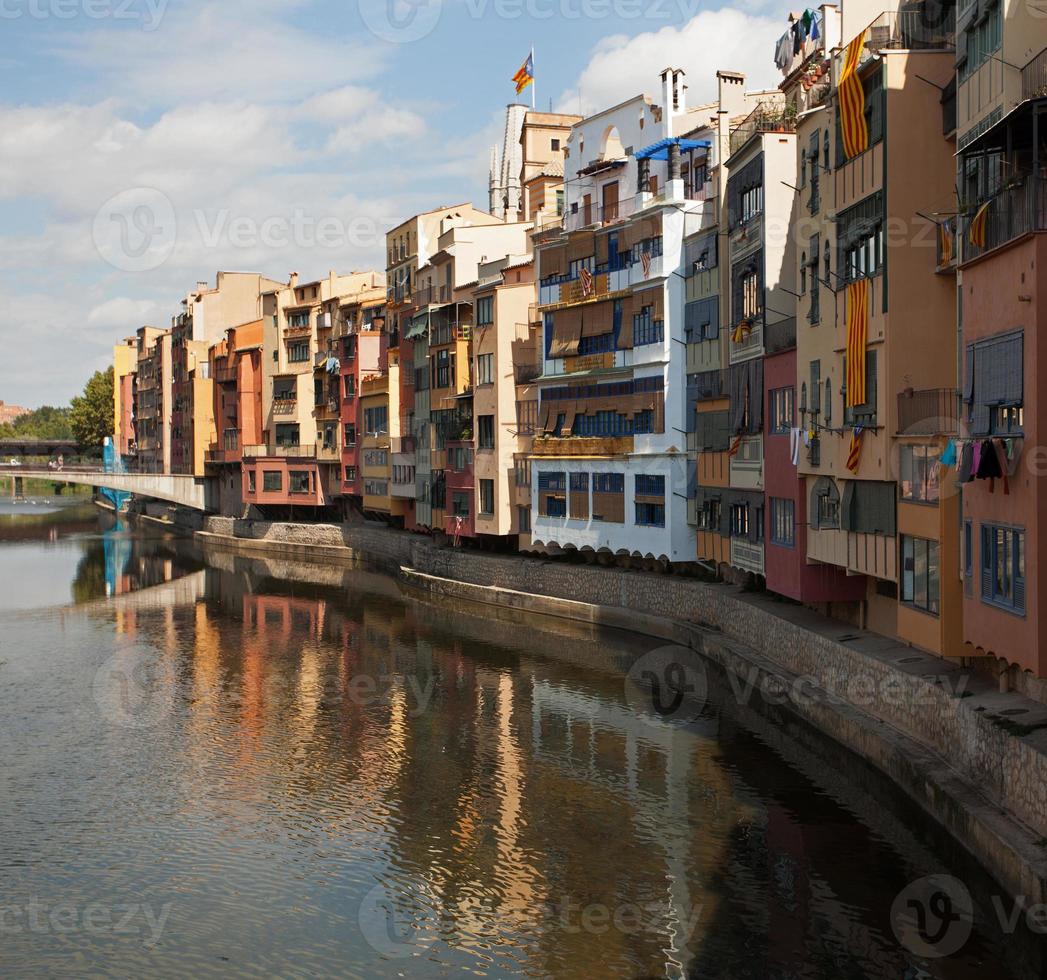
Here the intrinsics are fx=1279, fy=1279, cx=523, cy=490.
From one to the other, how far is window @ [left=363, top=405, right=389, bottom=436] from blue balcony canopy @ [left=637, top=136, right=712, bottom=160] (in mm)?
27311

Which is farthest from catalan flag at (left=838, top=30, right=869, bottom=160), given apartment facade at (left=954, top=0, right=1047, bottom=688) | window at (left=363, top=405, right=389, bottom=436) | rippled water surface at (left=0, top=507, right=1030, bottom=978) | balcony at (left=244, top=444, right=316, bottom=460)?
balcony at (left=244, top=444, right=316, bottom=460)

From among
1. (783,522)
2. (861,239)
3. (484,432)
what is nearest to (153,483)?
(484,432)

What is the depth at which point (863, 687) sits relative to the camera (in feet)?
87.7

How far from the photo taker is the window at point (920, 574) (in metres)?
24.7

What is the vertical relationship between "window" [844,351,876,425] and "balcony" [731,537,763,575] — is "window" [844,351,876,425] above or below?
above

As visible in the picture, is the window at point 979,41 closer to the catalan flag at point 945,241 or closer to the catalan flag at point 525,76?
the catalan flag at point 945,241

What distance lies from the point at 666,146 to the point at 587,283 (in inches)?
225

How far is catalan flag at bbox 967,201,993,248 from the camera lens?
21500 mm

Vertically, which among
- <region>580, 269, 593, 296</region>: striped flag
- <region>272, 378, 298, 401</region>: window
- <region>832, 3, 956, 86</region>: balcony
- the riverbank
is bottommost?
the riverbank

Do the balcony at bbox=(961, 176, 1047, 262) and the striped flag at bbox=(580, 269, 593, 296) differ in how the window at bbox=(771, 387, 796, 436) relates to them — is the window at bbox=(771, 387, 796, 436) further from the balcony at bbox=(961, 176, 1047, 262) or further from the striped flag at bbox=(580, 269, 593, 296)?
the striped flag at bbox=(580, 269, 593, 296)

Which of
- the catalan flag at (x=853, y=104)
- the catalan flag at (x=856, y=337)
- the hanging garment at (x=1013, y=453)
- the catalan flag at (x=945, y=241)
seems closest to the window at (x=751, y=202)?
the catalan flag at (x=853, y=104)

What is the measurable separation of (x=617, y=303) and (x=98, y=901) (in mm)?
29854

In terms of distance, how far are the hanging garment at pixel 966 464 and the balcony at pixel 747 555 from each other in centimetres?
1399

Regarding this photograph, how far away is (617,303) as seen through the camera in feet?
149
